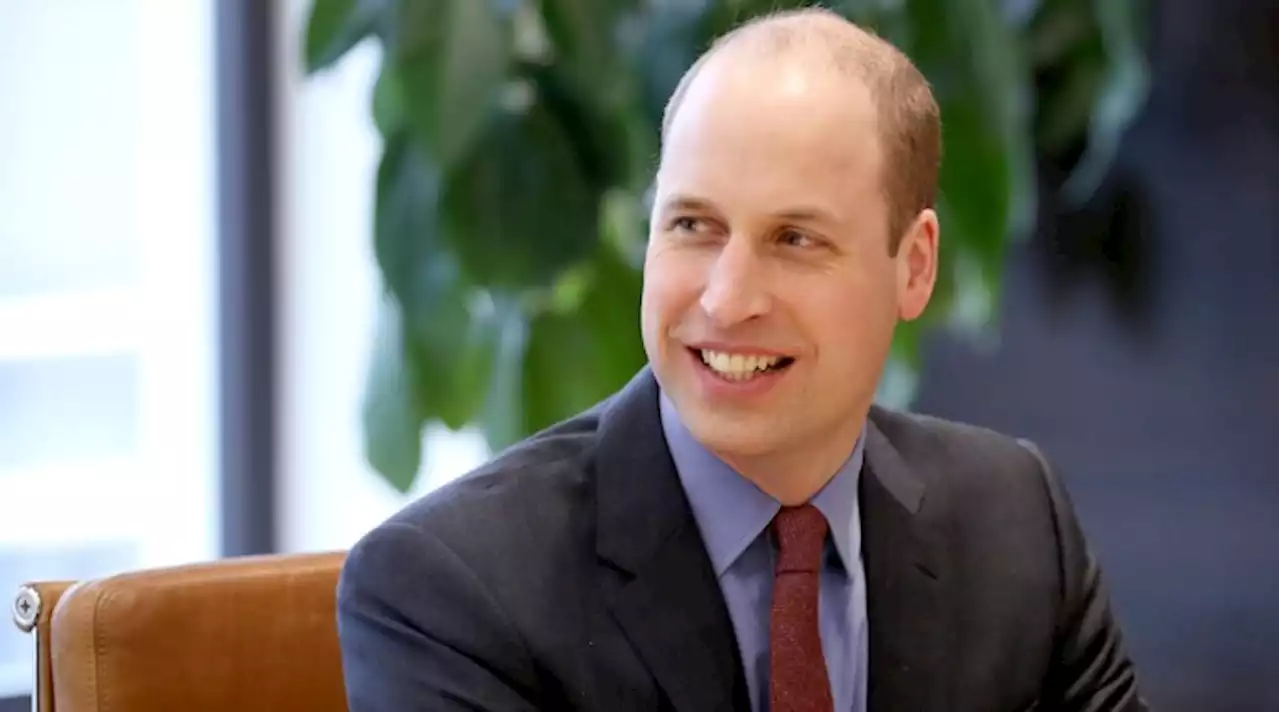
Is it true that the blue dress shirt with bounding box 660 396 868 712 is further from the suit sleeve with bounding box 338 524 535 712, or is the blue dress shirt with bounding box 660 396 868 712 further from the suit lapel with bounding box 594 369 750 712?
the suit sleeve with bounding box 338 524 535 712

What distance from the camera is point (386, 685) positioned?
1.30 metres

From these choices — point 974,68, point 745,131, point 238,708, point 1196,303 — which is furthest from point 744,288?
point 1196,303

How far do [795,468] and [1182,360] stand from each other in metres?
1.48

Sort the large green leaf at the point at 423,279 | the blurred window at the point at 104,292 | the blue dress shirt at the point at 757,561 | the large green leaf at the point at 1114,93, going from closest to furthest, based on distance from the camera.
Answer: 1. the blue dress shirt at the point at 757,561
2. the large green leaf at the point at 423,279
3. the large green leaf at the point at 1114,93
4. the blurred window at the point at 104,292

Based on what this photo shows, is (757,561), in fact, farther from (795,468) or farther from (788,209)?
(788,209)

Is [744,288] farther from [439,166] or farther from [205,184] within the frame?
[205,184]

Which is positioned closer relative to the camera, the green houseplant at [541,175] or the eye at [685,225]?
the eye at [685,225]

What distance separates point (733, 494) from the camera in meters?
1.42

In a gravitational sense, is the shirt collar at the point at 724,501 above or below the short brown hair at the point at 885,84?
below

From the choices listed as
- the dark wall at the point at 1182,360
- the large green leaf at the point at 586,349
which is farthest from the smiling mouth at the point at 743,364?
the dark wall at the point at 1182,360

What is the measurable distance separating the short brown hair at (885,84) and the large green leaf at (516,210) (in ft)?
2.76

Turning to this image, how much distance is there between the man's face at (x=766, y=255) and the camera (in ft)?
4.27

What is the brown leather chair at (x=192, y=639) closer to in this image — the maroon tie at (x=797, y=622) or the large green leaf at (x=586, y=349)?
the maroon tie at (x=797, y=622)

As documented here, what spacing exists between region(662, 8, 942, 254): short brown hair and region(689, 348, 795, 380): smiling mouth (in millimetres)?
147
